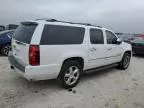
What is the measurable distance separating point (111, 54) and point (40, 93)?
10.0 feet

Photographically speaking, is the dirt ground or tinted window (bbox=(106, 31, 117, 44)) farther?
tinted window (bbox=(106, 31, 117, 44))

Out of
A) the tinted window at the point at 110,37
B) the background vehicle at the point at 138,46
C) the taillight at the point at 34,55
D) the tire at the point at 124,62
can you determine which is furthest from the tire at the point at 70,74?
the background vehicle at the point at 138,46

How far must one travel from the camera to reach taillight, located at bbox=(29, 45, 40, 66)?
13.2ft

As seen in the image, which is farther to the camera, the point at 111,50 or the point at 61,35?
the point at 111,50

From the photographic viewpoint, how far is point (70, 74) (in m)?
4.94

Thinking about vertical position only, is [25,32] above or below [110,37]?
above

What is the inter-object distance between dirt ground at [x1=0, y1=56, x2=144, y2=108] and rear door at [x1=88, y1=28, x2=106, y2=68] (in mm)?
648

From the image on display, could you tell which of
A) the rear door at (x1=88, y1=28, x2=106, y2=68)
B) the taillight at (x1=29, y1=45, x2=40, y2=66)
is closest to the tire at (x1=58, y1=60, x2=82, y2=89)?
the rear door at (x1=88, y1=28, x2=106, y2=68)

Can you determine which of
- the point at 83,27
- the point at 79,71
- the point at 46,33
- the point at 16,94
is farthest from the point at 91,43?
the point at 16,94

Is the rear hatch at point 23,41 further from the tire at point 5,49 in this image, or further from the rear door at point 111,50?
the tire at point 5,49

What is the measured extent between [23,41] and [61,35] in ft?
3.21

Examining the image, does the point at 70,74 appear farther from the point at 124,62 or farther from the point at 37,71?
the point at 124,62

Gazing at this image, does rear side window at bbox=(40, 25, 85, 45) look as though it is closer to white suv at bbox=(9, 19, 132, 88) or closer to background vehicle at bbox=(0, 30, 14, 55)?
white suv at bbox=(9, 19, 132, 88)

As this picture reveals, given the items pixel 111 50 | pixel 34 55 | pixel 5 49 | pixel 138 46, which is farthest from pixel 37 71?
pixel 138 46
